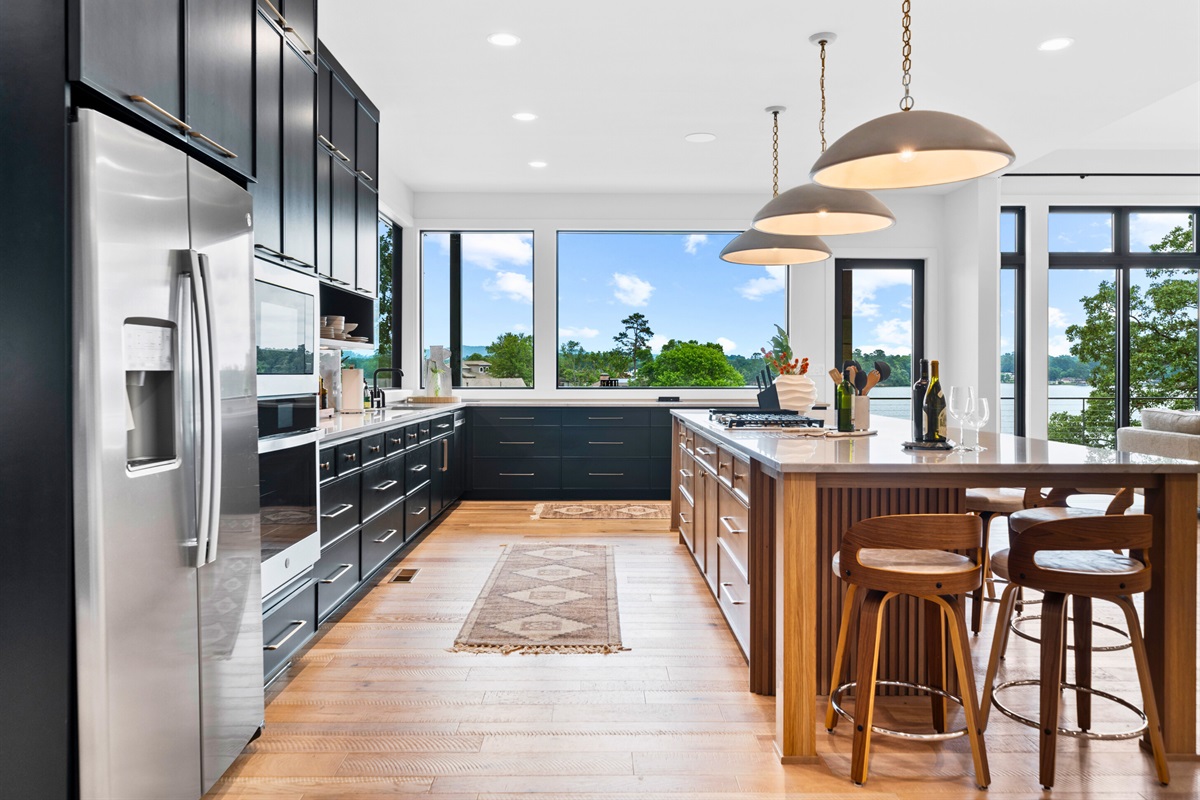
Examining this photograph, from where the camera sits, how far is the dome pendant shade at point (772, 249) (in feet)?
13.0

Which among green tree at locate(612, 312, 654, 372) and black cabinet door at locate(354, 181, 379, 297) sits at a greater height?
black cabinet door at locate(354, 181, 379, 297)

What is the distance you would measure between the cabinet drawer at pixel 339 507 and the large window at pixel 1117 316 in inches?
251

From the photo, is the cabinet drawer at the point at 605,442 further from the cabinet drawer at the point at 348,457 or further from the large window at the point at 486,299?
the cabinet drawer at the point at 348,457

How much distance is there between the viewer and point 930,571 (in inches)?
80.1

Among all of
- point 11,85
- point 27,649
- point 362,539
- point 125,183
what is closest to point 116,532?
point 27,649

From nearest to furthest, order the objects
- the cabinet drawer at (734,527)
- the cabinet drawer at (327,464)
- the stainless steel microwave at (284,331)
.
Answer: the stainless steel microwave at (284,331)
the cabinet drawer at (734,527)
the cabinet drawer at (327,464)

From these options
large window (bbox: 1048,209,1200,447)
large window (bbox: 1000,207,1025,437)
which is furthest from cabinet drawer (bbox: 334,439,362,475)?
large window (bbox: 1048,209,1200,447)

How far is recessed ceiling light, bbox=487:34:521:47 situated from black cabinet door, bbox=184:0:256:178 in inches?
62.3

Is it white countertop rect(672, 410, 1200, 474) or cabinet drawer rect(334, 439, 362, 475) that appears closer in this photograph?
white countertop rect(672, 410, 1200, 474)

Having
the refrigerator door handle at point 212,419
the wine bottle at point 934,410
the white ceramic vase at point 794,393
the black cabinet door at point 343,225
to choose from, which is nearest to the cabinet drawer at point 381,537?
the black cabinet door at point 343,225

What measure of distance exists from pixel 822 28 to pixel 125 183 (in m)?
3.25

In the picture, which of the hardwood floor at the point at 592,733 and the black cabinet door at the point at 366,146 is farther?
the black cabinet door at the point at 366,146

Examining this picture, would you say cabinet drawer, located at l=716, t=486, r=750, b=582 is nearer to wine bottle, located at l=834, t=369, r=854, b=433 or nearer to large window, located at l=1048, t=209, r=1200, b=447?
wine bottle, located at l=834, t=369, r=854, b=433

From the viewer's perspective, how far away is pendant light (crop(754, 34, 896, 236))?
318 centimetres
